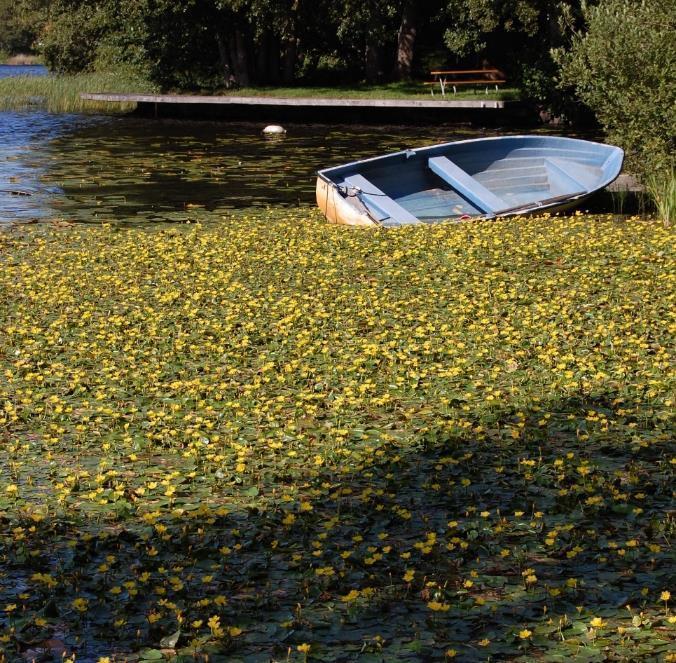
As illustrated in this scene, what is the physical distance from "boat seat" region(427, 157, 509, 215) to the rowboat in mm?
15

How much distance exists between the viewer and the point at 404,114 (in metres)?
35.4

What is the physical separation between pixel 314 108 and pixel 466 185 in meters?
21.1

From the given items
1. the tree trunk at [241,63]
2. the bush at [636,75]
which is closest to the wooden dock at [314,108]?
the tree trunk at [241,63]

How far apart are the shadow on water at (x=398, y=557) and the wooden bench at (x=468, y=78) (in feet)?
101

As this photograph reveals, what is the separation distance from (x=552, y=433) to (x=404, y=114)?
29467 millimetres

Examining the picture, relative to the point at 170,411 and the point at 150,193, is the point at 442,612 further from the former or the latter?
the point at 150,193

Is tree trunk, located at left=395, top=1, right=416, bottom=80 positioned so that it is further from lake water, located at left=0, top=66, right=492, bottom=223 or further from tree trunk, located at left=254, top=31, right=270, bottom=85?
lake water, located at left=0, top=66, right=492, bottom=223

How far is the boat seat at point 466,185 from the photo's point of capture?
53.0 feet

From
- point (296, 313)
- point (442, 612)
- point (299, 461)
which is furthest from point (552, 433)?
point (296, 313)

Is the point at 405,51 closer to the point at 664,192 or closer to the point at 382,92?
the point at 382,92

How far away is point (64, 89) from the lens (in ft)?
147

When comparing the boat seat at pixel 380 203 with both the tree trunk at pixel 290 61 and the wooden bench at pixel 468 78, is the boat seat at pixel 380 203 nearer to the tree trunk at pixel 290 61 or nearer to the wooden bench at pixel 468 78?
the wooden bench at pixel 468 78

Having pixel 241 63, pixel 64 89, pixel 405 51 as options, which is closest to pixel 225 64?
pixel 241 63

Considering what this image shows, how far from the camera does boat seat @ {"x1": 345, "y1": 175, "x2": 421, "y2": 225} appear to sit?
1553 centimetres
